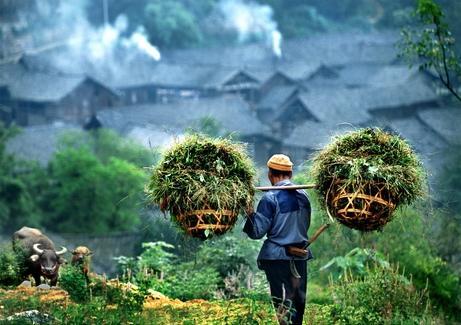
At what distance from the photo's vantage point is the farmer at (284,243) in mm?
6520

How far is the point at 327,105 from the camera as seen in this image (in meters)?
41.6

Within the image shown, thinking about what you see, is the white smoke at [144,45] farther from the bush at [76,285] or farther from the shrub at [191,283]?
the bush at [76,285]

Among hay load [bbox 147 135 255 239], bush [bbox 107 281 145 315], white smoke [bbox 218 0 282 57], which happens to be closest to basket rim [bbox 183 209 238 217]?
hay load [bbox 147 135 255 239]

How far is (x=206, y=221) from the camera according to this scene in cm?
637

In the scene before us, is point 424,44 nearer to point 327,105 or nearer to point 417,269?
point 417,269

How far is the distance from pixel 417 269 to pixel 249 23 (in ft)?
157

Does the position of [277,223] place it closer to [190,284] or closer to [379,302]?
[379,302]

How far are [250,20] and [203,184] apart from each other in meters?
52.8

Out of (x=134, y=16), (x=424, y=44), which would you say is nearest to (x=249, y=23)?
(x=134, y=16)

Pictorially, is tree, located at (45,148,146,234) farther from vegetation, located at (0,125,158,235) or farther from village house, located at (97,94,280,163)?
village house, located at (97,94,280,163)

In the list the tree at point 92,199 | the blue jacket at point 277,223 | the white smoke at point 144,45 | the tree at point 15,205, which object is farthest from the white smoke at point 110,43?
the blue jacket at point 277,223

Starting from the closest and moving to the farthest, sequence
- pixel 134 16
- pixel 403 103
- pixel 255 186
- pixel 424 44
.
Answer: pixel 255 186 < pixel 424 44 < pixel 403 103 < pixel 134 16

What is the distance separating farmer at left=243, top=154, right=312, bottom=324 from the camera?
652 cm

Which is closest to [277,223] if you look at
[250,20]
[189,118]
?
[189,118]
